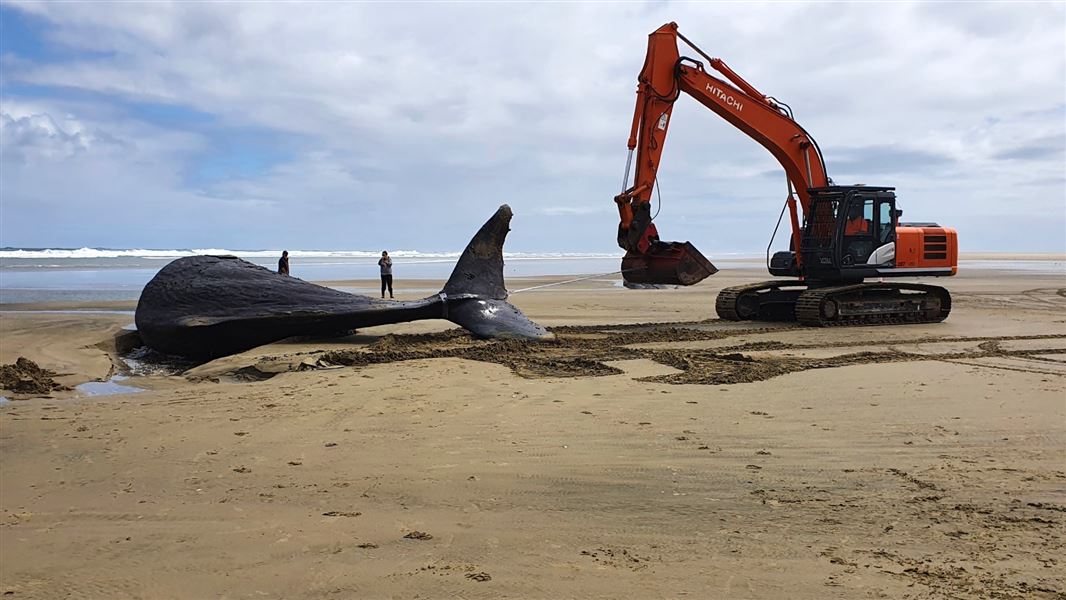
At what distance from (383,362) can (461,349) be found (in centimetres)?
114

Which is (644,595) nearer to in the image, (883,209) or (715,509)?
(715,509)

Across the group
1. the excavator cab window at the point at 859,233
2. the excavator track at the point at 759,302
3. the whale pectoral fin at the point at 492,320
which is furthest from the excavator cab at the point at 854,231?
the whale pectoral fin at the point at 492,320

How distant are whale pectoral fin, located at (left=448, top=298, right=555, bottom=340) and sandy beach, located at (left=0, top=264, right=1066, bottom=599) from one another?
171cm

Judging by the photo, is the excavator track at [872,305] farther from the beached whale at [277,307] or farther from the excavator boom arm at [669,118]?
the beached whale at [277,307]

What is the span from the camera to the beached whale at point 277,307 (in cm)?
973

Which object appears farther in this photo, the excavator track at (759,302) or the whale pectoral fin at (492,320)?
the excavator track at (759,302)

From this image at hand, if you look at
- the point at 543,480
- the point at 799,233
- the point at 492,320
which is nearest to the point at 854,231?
the point at 799,233

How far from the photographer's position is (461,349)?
950cm

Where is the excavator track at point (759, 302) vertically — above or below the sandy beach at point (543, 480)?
above

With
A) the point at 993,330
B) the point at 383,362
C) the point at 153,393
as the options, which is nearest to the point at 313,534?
the point at 153,393

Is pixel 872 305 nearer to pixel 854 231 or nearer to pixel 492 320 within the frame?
pixel 854 231

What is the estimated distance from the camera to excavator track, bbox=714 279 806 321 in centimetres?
1438

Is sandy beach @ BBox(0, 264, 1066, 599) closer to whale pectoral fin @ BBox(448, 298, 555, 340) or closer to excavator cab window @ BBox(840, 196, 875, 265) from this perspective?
whale pectoral fin @ BBox(448, 298, 555, 340)

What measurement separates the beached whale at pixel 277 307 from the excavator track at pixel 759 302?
5271 millimetres
